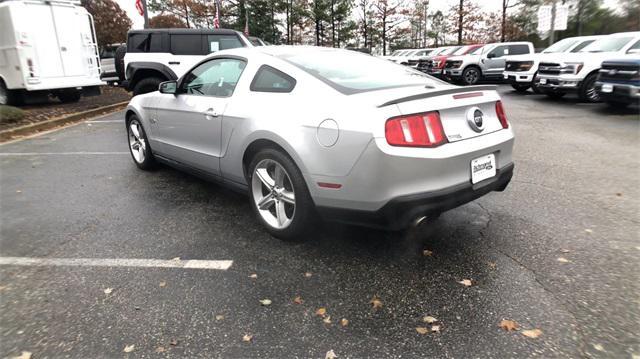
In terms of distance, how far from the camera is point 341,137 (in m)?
2.81

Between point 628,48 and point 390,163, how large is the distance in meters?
11.4

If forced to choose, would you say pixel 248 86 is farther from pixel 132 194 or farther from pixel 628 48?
pixel 628 48

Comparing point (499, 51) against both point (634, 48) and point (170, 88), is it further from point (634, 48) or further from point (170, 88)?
point (170, 88)

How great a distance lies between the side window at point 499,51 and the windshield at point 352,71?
15339 mm

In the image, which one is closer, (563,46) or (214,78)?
(214,78)

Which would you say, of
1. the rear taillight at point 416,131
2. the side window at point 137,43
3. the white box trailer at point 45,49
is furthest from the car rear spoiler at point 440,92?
the white box trailer at point 45,49

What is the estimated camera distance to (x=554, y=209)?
406 centimetres

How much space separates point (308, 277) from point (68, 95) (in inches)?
514

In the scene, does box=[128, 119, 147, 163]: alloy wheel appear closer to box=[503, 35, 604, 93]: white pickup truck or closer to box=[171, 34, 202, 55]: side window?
box=[171, 34, 202, 55]: side window

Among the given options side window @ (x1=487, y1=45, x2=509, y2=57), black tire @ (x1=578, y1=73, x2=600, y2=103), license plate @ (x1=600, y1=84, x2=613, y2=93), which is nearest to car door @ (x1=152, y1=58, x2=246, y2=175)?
license plate @ (x1=600, y1=84, x2=613, y2=93)

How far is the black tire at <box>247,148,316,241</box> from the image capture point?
3107 millimetres

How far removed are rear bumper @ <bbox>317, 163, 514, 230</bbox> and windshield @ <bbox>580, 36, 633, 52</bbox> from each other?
36.7 ft

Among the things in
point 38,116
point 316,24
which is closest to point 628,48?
point 38,116

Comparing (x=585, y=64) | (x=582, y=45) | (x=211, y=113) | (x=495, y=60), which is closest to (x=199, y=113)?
(x=211, y=113)
